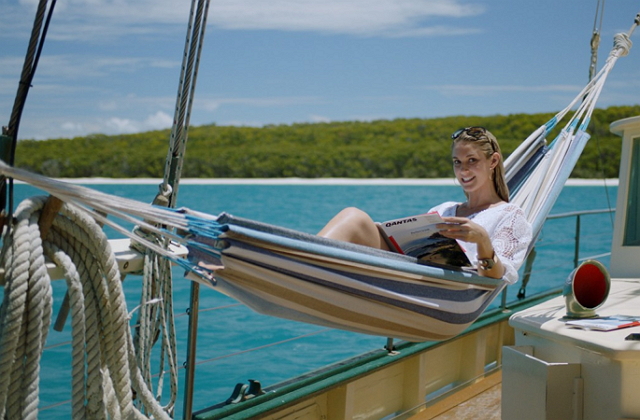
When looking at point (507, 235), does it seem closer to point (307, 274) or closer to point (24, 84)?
point (307, 274)

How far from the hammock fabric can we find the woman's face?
1.20 feet

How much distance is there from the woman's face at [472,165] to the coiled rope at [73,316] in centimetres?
120

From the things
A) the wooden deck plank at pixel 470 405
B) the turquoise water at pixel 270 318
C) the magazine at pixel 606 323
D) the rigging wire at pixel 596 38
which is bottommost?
the turquoise water at pixel 270 318

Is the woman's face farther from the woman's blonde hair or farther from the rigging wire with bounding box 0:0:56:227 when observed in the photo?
the rigging wire with bounding box 0:0:56:227

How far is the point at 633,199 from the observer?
2910 mm

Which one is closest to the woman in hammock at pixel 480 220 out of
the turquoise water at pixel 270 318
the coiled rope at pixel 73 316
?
the turquoise water at pixel 270 318

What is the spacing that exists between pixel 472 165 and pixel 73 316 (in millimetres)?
1319

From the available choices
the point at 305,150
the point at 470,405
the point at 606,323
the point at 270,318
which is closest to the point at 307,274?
the point at 606,323

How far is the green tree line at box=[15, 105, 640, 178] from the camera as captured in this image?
110ft

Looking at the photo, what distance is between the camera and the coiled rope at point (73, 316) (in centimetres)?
105

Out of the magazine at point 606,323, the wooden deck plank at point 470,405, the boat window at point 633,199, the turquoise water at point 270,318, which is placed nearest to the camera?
the magazine at point 606,323

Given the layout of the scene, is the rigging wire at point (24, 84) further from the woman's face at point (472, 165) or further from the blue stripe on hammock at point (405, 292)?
the woman's face at point (472, 165)

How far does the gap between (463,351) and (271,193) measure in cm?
3032

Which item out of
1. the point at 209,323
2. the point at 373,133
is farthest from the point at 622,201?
the point at 373,133
